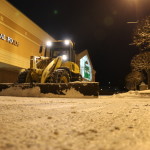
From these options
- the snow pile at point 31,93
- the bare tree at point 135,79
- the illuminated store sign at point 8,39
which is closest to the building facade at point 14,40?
the illuminated store sign at point 8,39

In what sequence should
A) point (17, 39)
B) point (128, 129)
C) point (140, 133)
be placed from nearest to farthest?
point (140, 133)
point (128, 129)
point (17, 39)

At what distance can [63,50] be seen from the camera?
10305 mm

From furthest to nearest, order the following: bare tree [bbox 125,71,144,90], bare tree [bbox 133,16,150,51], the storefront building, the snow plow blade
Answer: bare tree [bbox 125,71,144,90] < the storefront building < bare tree [bbox 133,16,150,51] < the snow plow blade

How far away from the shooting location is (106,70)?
76000mm

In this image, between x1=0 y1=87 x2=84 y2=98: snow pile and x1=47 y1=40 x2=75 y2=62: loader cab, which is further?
x1=47 y1=40 x2=75 y2=62: loader cab

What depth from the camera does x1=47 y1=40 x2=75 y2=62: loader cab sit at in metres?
10.0

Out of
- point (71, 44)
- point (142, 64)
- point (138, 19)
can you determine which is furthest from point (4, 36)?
point (142, 64)

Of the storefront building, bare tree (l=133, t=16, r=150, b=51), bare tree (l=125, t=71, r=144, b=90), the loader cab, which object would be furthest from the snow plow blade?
bare tree (l=125, t=71, r=144, b=90)

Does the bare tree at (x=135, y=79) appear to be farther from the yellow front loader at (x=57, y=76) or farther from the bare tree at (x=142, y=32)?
the yellow front loader at (x=57, y=76)

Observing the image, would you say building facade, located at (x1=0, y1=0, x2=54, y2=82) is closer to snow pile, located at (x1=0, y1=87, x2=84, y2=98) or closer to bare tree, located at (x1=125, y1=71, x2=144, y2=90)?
snow pile, located at (x1=0, y1=87, x2=84, y2=98)

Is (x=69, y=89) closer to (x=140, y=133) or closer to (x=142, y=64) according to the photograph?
(x=140, y=133)

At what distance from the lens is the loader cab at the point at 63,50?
10.0 meters

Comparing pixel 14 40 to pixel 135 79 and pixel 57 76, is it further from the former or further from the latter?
pixel 135 79

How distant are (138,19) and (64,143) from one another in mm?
12480
